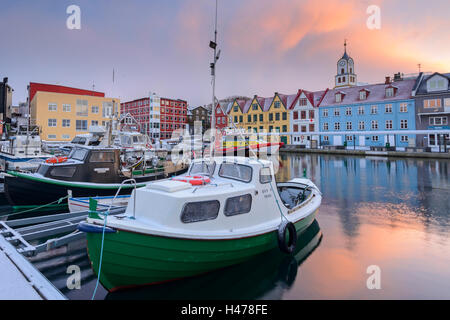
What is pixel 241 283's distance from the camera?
7176mm

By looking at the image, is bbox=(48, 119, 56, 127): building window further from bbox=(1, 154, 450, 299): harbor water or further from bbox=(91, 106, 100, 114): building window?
bbox=(1, 154, 450, 299): harbor water

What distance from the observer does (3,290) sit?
5129 mm

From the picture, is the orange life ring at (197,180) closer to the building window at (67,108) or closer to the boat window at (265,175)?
the boat window at (265,175)

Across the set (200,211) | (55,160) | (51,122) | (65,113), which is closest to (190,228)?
(200,211)

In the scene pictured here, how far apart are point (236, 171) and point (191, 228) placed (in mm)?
2693

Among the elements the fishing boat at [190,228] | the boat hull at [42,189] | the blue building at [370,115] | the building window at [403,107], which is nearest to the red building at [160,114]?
the blue building at [370,115]

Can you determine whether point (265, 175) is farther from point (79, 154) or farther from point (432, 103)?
point (432, 103)

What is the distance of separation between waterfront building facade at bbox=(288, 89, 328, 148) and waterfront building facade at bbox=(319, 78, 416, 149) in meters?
1.53

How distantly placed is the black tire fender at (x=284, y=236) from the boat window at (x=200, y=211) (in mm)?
2246

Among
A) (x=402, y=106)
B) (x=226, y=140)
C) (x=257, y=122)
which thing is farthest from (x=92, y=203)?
(x=257, y=122)

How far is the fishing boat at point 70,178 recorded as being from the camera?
1271 cm

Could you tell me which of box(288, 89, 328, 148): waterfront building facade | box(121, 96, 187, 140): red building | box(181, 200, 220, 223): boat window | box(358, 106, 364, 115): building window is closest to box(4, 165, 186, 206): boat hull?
box(181, 200, 220, 223): boat window
